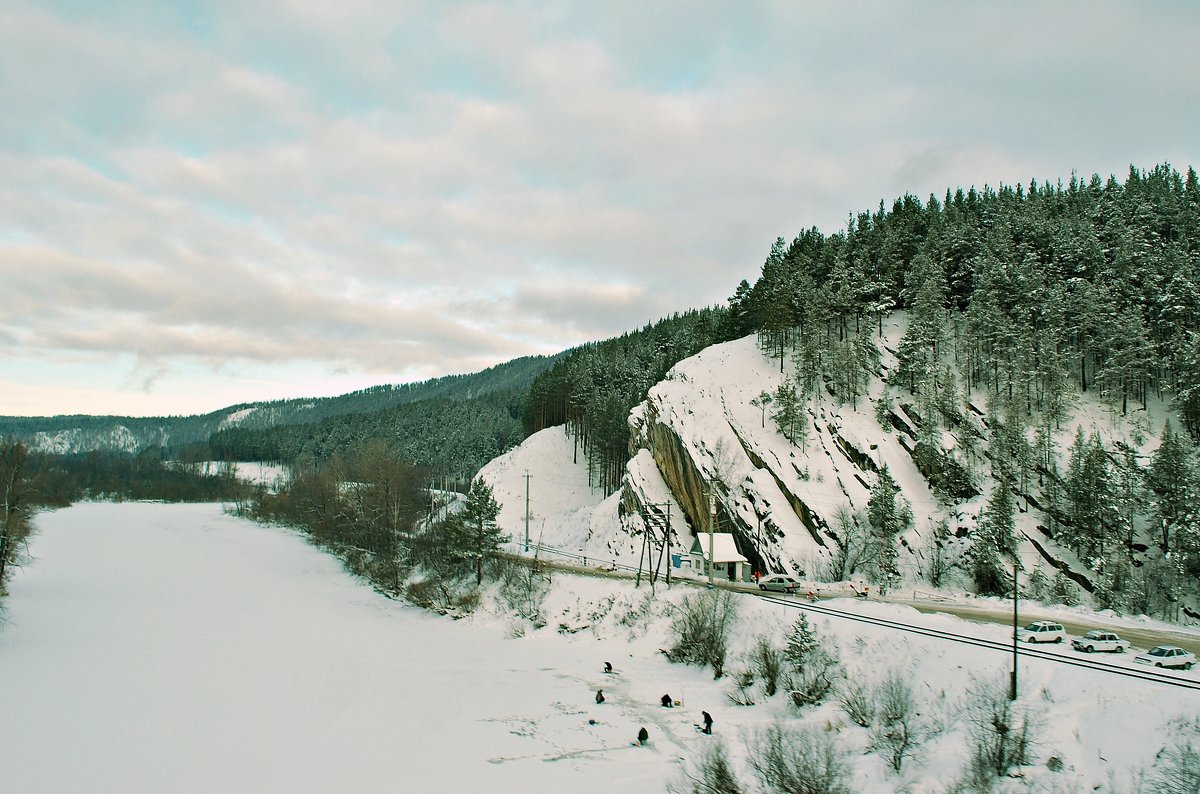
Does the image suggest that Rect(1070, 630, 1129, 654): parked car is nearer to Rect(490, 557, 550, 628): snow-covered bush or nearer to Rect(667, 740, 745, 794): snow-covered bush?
Rect(667, 740, 745, 794): snow-covered bush

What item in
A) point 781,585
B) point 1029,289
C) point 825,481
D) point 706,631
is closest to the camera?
point 706,631

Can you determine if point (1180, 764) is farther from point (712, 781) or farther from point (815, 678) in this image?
point (815, 678)

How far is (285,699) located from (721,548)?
125 feet

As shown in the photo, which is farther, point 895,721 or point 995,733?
point 895,721

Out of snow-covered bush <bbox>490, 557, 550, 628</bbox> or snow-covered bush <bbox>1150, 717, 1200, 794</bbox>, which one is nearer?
snow-covered bush <bbox>1150, 717, 1200, 794</bbox>

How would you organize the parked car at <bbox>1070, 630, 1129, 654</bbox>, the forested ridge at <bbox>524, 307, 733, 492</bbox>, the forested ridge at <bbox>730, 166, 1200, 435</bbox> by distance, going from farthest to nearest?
the forested ridge at <bbox>524, 307, 733, 492</bbox>
the forested ridge at <bbox>730, 166, 1200, 435</bbox>
the parked car at <bbox>1070, 630, 1129, 654</bbox>

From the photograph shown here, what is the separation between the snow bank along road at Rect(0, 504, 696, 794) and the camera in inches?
931

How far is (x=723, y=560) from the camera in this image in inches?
2249

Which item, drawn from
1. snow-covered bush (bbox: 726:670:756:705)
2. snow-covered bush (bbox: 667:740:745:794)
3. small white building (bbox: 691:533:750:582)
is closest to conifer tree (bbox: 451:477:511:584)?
small white building (bbox: 691:533:750:582)

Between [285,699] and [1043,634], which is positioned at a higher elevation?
[1043,634]

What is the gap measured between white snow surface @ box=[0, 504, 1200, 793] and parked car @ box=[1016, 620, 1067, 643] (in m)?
1.26

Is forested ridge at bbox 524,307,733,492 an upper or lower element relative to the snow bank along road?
upper

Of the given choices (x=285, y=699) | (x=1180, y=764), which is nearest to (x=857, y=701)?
(x=1180, y=764)

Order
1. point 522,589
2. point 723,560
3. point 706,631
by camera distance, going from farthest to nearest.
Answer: point 723,560 < point 522,589 < point 706,631
